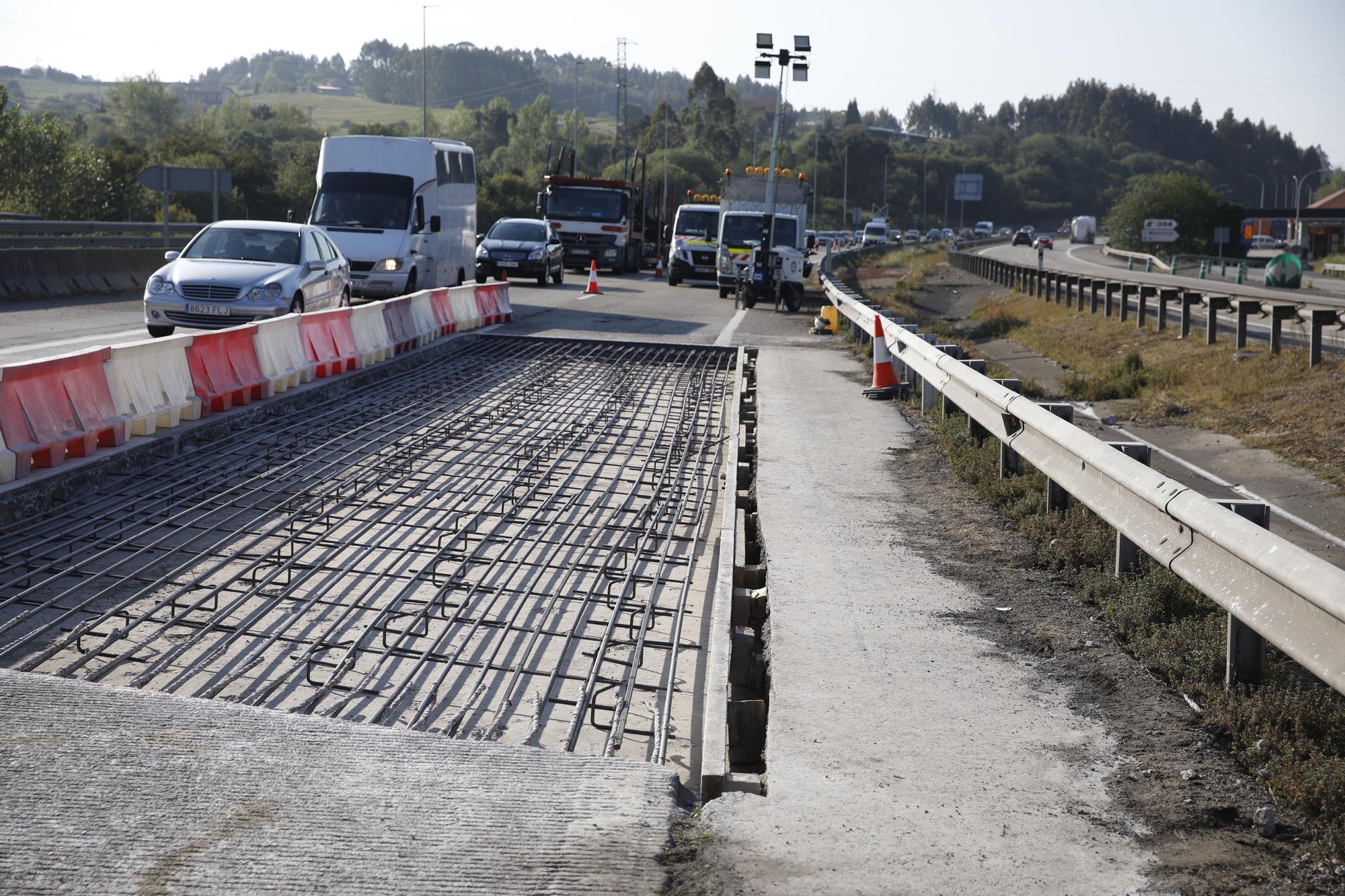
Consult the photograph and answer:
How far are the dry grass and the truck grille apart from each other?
12053 mm

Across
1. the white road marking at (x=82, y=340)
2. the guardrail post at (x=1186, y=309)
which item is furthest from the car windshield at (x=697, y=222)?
the white road marking at (x=82, y=340)

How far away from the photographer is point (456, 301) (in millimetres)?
22172

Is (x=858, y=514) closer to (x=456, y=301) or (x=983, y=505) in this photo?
(x=983, y=505)

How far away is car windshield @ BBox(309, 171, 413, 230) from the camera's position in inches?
1057

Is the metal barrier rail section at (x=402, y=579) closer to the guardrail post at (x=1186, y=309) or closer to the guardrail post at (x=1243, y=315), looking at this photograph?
the guardrail post at (x=1243, y=315)

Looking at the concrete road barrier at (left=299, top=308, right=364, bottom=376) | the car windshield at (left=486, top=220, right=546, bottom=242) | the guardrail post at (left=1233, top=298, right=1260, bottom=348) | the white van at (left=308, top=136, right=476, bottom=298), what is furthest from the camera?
the car windshield at (left=486, top=220, right=546, bottom=242)

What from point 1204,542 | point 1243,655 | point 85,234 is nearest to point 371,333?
point 1204,542

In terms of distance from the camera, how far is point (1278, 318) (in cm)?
1941

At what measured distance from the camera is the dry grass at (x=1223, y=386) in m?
14.5

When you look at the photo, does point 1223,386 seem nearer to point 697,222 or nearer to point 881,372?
point 881,372

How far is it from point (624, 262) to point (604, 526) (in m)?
38.7

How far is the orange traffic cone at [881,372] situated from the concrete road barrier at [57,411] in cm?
822

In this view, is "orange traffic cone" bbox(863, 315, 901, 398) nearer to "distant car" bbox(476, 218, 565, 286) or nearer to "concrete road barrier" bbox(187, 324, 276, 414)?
"concrete road barrier" bbox(187, 324, 276, 414)

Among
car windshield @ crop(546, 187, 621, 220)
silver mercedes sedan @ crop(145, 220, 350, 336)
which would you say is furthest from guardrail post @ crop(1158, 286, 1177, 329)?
car windshield @ crop(546, 187, 621, 220)
